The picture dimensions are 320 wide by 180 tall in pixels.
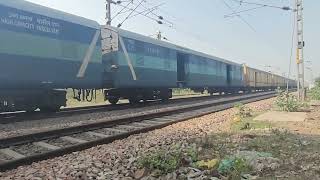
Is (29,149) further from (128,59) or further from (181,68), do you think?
(181,68)

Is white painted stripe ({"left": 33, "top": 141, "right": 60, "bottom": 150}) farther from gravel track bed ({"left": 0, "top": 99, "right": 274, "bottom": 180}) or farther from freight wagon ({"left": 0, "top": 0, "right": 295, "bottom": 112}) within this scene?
freight wagon ({"left": 0, "top": 0, "right": 295, "bottom": 112})

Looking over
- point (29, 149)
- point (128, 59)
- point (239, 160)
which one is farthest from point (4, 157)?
point (128, 59)

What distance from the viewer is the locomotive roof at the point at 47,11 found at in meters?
12.6

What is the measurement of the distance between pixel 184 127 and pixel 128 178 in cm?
614

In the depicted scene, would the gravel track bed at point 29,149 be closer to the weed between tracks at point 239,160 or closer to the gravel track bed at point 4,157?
the gravel track bed at point 4,157

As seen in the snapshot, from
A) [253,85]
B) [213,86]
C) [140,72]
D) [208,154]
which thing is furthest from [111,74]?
[253,85]

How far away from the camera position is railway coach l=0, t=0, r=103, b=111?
40.7 ft

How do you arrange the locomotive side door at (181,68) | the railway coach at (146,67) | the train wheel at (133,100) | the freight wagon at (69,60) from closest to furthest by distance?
the freight wagon at (69,60) < the railway coach at (146,67) < the train wheel at (133,100) < the locomotive side door at (181,68)

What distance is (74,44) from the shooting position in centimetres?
1535

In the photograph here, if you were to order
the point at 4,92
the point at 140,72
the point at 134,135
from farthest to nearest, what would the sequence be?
1. the point at 140,72
2. the point at 4,92
3. the point at 134,135

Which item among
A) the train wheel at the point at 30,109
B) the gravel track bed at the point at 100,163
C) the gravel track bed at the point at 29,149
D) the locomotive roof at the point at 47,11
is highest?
the locomotive roof at the point at 47,11

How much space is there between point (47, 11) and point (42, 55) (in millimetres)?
1582

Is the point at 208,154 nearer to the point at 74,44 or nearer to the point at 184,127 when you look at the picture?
the point at 184,127

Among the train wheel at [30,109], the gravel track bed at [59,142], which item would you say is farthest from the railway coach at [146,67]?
the gravel track bed at [59,142]
